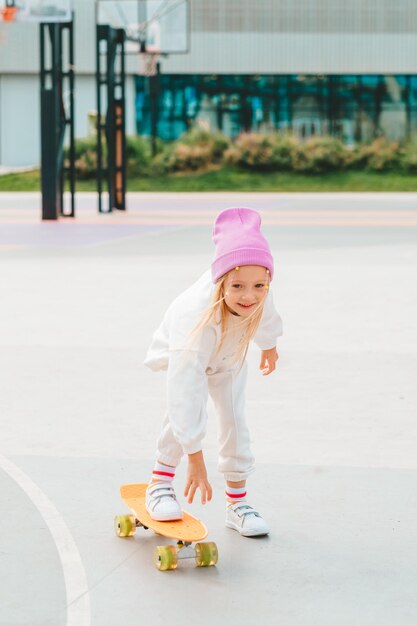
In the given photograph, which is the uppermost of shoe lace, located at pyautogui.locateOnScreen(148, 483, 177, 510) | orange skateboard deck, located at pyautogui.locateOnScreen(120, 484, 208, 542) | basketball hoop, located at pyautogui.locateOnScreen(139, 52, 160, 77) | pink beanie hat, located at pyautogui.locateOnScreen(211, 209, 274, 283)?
basketball hoop, located at pyautogui.locateOnScreen(139, 52, 160, 77)

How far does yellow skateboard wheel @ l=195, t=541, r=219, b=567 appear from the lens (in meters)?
4.56

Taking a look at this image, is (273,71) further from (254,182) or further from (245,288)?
(245,288)

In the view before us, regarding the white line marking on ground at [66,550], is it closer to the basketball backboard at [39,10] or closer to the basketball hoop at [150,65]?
the basketball backboard at [39,10]

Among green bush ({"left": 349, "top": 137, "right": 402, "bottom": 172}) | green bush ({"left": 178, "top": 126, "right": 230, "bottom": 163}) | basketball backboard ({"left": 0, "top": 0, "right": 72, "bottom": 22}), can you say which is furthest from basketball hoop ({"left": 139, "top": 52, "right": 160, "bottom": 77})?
basketball backboard ({"left": 0, "top": 0, "right": 72, "bottom": 22})

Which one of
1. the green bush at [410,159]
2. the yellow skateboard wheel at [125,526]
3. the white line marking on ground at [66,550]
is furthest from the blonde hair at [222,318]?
the green bush at [410,159]

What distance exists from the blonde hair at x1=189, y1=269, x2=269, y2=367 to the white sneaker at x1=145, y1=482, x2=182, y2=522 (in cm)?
64

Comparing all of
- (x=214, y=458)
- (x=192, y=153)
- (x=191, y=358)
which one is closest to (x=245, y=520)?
(x=191, y=358)

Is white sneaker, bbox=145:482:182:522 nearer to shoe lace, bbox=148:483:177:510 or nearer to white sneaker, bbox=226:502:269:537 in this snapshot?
shoe lace, bbox=148:483:177:510

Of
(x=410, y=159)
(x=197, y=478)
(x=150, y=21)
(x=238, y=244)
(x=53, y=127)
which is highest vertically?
(x=150, y=21)

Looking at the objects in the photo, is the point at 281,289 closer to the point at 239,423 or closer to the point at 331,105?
the point at 239,423

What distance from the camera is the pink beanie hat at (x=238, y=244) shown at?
4445mm

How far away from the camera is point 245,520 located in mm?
4945

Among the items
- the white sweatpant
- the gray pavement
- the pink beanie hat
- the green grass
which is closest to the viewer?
the gray pavement

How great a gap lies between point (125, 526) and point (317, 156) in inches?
1481
